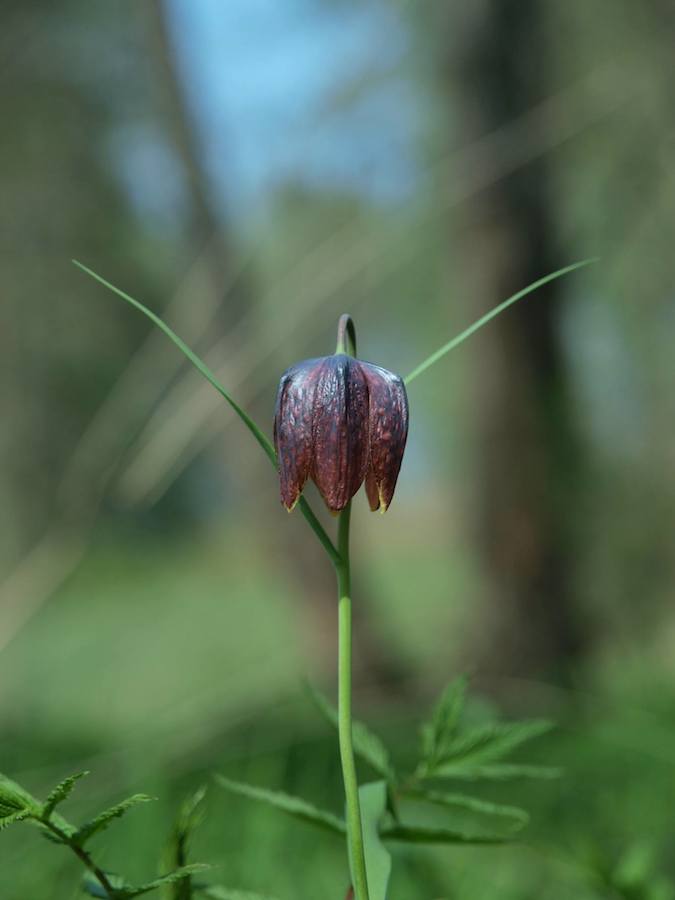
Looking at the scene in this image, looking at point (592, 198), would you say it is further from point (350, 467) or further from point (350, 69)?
point (350, 467)

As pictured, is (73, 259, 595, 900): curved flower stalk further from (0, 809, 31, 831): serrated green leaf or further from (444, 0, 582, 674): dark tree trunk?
(444, 0, 582, 674): dark tree trunk

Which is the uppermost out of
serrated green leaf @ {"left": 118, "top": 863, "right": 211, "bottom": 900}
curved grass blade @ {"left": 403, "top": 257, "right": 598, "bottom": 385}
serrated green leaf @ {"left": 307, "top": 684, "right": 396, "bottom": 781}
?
curved grass blade @ {"left": 403, "top": 257, "right": 598, "bottom": 385}

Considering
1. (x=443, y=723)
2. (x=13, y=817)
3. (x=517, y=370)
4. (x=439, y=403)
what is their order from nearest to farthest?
(x=13, y=817) < (x=443, y=723) < (x=517, y=370) < (x=439, y=403)

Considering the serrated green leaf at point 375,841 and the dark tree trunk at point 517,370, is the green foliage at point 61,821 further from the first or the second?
the dark tree trunk at point 517,370

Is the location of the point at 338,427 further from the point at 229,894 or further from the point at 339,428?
the point at 229,894

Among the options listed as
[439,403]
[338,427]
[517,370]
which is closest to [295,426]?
[338,427]

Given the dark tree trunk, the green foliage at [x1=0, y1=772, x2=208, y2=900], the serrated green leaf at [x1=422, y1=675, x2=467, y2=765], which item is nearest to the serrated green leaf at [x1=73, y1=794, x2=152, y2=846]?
the green foliage at [x1=0, y1=772, x2=208, y2=900]

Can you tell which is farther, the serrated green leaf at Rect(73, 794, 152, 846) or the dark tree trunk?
the dark tree trunk

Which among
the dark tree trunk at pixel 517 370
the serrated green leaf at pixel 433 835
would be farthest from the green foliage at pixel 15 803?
the dark tree trunk at pixel 517 370
